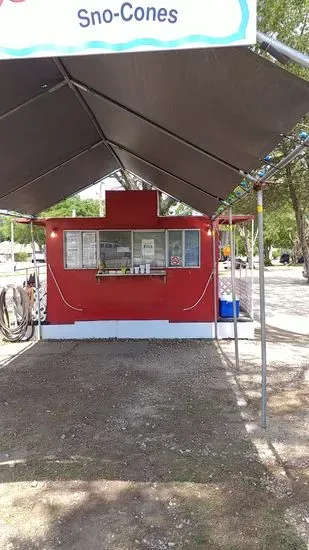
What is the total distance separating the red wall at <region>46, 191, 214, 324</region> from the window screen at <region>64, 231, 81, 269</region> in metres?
0.08

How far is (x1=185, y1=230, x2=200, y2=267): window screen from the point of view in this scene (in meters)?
7.85

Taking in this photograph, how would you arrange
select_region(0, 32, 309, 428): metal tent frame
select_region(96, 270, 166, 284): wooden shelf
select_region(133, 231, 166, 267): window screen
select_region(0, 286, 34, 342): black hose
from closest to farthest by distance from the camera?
select_region(0, 32, 309, 428): metal tent frame < select_region(0, 286, 34, 342): black hose < select_region(96, 270, 166, 284): wooden shelf < select_region(133, 231, 166, 267): window screen

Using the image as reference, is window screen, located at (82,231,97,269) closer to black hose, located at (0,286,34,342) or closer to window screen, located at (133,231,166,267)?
window screen, located at (133,231,166,267)

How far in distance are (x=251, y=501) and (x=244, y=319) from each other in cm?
520

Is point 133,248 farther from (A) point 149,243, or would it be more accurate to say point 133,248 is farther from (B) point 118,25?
(B) point 118,25

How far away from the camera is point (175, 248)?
7.88m

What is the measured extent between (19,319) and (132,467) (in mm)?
5305

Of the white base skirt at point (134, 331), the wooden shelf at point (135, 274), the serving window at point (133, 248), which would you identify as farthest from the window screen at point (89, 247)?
the white base skirt at point (134, 331)

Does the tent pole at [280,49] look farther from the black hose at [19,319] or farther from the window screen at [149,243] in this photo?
the black hose at [19,319]

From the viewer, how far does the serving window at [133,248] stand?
7.86 metres

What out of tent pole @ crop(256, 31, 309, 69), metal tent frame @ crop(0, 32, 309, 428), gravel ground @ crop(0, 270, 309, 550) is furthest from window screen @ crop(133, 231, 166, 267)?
tent pole @ crop(256, 31, 309, 69)

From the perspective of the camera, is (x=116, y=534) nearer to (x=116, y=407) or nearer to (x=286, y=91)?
(x=116, y=407)

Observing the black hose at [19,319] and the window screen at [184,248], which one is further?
the window screen at [184,248]

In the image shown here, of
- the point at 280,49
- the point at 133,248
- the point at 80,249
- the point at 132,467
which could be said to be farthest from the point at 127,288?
the point at 280,49
